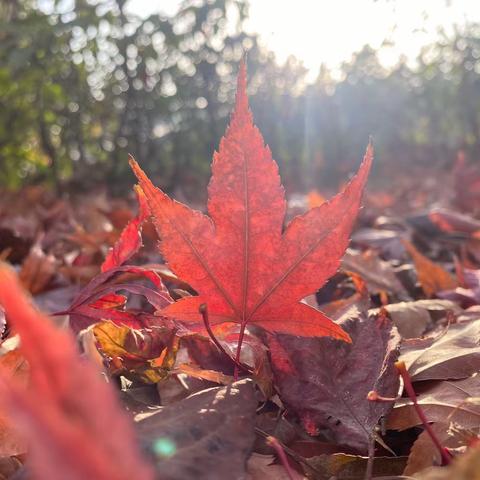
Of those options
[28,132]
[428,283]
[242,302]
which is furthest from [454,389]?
[28,132]

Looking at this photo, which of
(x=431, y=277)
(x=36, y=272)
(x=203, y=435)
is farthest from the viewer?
(x=36, y=272)

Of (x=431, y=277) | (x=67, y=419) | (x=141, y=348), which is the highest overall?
(x=67, y=419)

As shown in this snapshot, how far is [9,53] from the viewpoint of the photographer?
11.5ft

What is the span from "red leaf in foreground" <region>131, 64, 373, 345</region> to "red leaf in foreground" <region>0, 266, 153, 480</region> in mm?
345

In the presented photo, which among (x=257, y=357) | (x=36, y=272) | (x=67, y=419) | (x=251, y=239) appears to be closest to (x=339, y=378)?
(x=257, y=357)

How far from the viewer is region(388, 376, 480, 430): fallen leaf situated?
0.59m

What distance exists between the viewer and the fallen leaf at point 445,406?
588 millimetres

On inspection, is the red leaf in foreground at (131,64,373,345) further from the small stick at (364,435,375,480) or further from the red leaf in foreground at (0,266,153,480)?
the red leaf in foreground at (0,266,153,480)

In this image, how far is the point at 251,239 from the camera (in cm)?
58

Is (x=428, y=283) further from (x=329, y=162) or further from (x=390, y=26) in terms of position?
(x=329, y=162)

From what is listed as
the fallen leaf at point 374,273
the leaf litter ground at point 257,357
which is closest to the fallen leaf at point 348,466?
the leaf litter ground at point 257,357

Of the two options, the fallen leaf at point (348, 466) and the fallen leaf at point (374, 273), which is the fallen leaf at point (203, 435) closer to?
the fallen leaf at point (348, 466)

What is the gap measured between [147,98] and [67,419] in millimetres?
4578

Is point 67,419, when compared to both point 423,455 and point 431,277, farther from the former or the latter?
point 431,277
